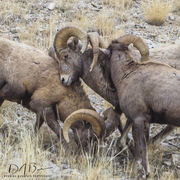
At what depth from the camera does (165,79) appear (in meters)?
8.16

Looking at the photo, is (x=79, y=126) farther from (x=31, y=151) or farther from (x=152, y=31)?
(x=152, y=31)

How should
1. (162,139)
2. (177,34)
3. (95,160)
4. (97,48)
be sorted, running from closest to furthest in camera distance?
(95,160)
(97,48)
(162,139)
(177,34)

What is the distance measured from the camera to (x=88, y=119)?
28.5ft

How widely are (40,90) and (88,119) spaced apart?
111 centimetres

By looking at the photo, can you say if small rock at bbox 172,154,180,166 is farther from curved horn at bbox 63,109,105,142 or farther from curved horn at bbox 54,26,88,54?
curved horn at bbox 54,26,88,54

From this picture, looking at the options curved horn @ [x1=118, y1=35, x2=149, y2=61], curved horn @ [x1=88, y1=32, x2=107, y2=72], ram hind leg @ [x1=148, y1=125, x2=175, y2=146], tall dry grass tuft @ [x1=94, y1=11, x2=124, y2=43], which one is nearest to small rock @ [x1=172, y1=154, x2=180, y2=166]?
ram hind leg @ [x1=148, y1=125, x2=175, y2=146]

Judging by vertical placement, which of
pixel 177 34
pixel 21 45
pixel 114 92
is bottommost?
pixel 177 34

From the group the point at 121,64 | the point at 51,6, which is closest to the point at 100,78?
the point at 121,64

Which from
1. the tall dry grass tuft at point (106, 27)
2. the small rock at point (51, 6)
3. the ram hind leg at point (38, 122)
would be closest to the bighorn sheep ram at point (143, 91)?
the ram hind leg at point (38, 122)

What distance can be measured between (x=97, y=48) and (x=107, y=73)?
0.66 metres

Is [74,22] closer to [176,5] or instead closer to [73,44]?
[176,5]

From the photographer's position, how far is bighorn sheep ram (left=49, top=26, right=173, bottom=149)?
9.29 meters

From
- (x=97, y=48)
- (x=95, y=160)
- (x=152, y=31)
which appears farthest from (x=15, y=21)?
(x=95, y=160)

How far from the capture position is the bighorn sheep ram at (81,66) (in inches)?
366
